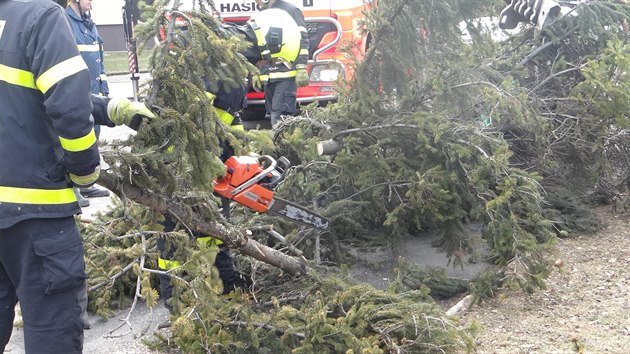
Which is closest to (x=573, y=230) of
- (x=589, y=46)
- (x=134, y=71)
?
(x=589, y=46)

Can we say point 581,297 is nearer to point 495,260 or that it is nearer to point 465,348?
point 495,260

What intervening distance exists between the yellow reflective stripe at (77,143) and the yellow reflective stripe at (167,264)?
95cm

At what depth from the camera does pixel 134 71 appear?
9.96 metres

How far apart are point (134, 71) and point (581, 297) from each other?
24.3 feet

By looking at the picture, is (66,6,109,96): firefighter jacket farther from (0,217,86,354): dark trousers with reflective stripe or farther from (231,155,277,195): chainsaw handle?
(0,217,86,354): dark trousers with reflective stripe

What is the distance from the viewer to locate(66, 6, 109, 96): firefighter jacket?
6293mm

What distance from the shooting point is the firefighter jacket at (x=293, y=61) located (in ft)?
22.1

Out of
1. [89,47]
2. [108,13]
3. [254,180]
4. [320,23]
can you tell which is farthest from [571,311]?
[108,13]

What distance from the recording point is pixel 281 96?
691 centimetres

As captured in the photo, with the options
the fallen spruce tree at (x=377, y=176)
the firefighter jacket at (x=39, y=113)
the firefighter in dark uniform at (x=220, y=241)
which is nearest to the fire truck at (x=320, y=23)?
the fallen spruce tree at (x=377, y=176)

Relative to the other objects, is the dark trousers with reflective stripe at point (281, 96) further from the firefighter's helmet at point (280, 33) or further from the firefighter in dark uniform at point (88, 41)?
the firefighter in dark uniform at point (88, 41)

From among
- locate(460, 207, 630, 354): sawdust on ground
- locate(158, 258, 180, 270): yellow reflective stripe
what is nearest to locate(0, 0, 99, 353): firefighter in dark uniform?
locate(158, 258, 180, 270): yellow reflective stripe

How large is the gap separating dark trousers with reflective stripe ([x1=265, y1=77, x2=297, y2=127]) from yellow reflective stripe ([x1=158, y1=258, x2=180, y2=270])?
308cm

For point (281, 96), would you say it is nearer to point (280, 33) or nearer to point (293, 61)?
point (293, 61)
